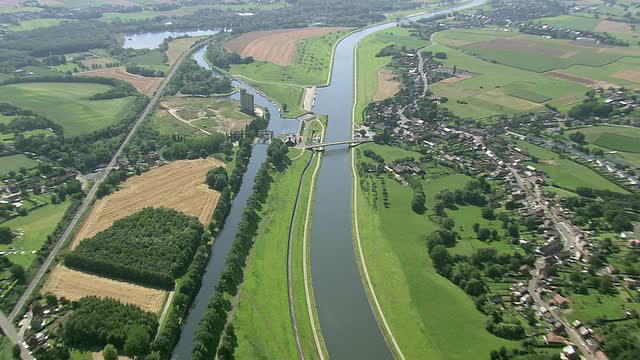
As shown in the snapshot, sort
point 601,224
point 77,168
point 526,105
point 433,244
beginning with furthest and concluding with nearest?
point 526,105 < point 77,168 < point 601,224 < point 433,244

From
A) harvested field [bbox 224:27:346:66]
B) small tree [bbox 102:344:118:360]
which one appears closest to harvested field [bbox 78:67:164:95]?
harvested field [bbox 224:27:346:66]

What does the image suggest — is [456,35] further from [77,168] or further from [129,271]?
[129,271]

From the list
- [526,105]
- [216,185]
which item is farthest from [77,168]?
[526,105]

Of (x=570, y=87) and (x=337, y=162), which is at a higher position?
(x=570, y=87)

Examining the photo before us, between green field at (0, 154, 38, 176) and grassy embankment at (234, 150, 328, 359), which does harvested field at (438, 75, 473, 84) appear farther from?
Result: green field at (0, 154, 38, 176)

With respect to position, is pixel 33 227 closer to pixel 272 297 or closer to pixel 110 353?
pixel 110 353

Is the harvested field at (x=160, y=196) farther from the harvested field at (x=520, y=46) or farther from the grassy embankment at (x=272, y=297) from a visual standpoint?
the harvested field at (x=520, y=46)
